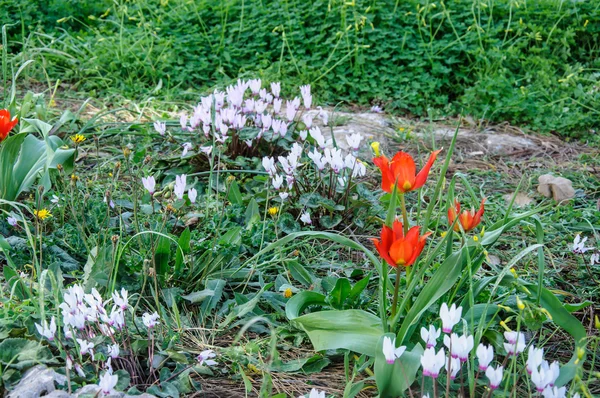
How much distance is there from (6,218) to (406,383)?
1.75 m

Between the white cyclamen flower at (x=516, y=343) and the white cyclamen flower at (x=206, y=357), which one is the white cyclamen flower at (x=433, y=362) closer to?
the white cyclamen flower at (x=516, y=343)

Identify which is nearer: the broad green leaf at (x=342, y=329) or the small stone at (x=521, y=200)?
the broad green leaf at (x=342, y=329)

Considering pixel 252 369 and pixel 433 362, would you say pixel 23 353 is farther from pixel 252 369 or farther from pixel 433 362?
pixel 433 362

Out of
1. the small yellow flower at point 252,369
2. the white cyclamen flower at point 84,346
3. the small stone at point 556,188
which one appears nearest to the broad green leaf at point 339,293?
the small yellow flower at point 252,369

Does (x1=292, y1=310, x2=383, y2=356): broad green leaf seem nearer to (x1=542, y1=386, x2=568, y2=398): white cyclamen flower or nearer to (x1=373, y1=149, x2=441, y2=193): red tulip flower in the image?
(x1=373, y1=149, x2=441, y2=193): red tulip flower

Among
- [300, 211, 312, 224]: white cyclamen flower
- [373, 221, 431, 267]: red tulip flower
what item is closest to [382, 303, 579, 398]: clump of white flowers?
[373, 221, 431, 267]: red tulip flower

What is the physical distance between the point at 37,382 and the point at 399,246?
0.98 meters

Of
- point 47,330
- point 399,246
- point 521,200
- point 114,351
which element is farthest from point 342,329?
point 521,200

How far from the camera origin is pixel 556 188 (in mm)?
3447

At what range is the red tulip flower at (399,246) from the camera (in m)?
1.81

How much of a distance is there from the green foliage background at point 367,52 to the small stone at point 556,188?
1093mm

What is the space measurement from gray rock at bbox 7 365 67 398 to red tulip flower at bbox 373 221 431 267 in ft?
2.97

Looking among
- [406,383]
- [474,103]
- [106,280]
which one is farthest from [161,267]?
[474,103]

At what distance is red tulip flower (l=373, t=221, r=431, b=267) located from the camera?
1.81 m
